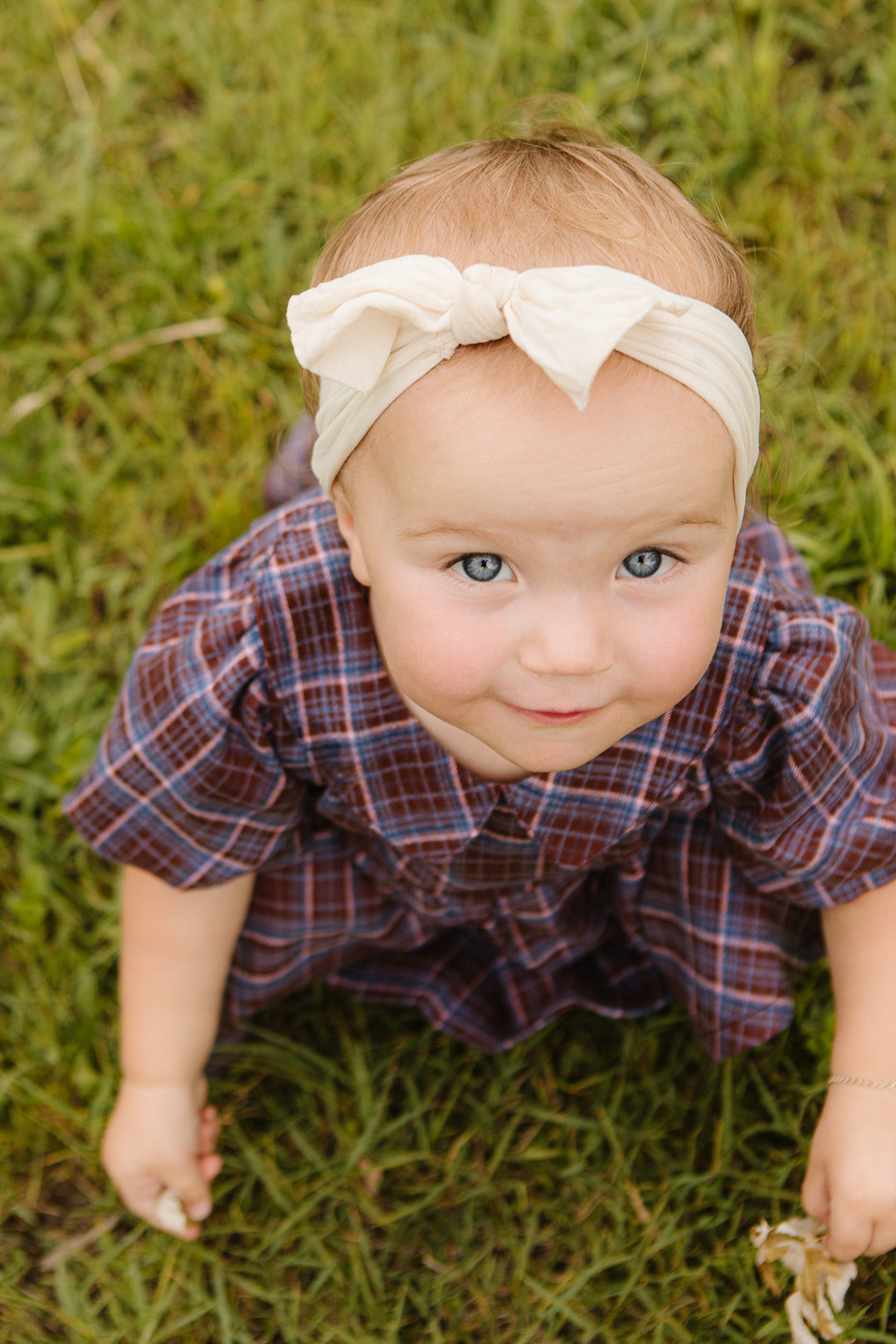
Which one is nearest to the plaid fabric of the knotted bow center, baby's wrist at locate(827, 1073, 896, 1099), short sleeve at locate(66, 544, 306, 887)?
short sleeve at locate(66, 544, 306, 887)

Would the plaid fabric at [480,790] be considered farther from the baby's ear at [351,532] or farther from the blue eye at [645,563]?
the blue eye at [645,563]

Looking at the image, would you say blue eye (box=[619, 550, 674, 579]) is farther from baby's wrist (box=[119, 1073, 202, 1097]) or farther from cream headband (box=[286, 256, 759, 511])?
baby's wrist (box=[119, 1073, 202, 1097])

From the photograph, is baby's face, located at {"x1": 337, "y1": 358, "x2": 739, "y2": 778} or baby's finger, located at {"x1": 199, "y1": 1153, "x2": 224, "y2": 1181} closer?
baby's face, located at {"x1": 337, "y1": 358, "x2": 739, "y2": 778}

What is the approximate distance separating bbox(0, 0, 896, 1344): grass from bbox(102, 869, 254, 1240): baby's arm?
Answer: 0.19 meters

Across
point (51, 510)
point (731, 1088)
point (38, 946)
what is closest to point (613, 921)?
point (731, 1088)

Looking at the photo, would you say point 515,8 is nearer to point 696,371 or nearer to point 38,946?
point 696,371

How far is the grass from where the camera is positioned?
1.90 meters

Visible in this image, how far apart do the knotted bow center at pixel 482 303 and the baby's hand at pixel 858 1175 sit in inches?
42.0

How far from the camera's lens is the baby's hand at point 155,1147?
5.91 feet

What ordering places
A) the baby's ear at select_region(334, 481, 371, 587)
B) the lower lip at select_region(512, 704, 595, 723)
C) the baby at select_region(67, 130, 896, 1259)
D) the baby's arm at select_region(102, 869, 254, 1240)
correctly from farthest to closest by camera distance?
the baby's arm at select_region(102, 869, 254, 1240) < the baby's ear at select_region(334, 481, 371, 587) < the lower lip at select_region(512, 704, 595, 723) < the baby at select_region(67, 130, 896, 1259)

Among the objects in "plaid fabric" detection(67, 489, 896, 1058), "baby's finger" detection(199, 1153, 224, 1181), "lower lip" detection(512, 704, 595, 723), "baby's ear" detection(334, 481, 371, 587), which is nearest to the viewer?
"lower lip" detection(512, 704, 595, 723)

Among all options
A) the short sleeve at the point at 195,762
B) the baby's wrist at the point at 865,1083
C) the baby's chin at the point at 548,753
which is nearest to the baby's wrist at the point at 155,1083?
the short sleeve at the point at 195,762

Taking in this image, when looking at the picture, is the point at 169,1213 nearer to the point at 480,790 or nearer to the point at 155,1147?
the point at 155,1147

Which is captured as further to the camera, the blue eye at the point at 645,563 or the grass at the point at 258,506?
the grass at the point at 258,506
